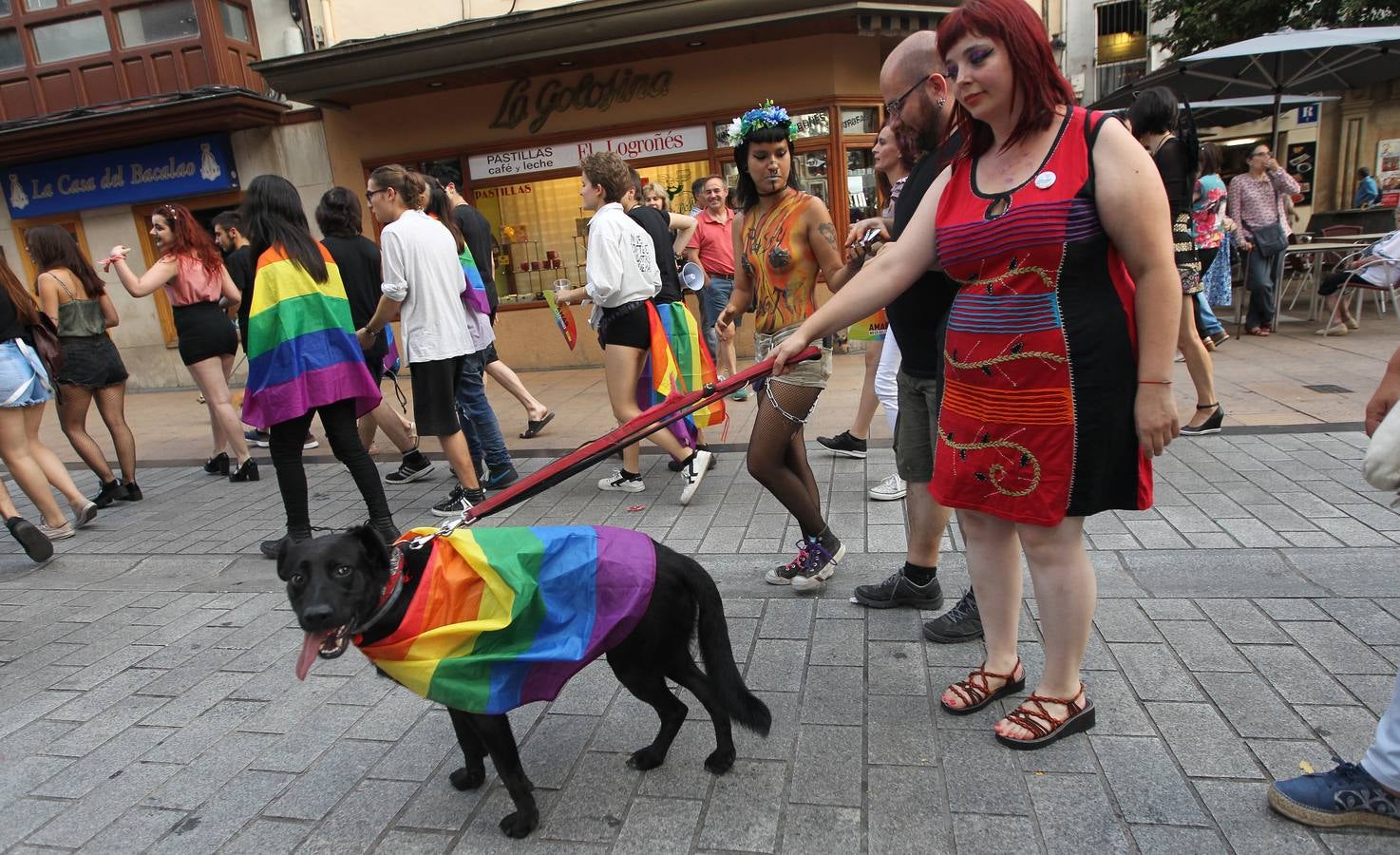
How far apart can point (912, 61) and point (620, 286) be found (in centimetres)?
248

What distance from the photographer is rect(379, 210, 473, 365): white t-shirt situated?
4.75 m

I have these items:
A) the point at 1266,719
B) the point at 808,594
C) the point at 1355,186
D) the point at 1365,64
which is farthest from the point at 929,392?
the point at 1355,186

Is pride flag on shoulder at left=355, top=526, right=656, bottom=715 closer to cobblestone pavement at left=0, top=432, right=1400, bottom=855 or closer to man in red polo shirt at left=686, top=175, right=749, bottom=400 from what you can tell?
cobblestone pavement at left=0, top=432, right=1400, bottom=855

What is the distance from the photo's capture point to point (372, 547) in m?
2.11

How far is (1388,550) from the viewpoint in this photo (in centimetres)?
349

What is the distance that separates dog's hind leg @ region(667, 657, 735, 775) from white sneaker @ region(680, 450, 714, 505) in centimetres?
257

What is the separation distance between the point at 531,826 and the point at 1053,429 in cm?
177

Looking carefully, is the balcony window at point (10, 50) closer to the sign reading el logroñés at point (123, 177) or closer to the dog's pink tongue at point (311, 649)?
the sign reading el logroñés at point (123, 177)

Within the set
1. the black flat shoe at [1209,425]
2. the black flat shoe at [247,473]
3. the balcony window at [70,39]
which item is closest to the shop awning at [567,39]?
the balcony window at [70,39]

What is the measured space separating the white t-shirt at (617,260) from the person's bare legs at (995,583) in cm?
288

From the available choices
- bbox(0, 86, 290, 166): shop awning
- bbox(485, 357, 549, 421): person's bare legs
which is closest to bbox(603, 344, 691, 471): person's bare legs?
bbox(485, 357, 549, 421): person's bare legs

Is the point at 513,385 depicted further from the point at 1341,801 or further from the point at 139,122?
the point at 139,122

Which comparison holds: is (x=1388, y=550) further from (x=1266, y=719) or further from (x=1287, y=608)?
(x=1266, y=719)

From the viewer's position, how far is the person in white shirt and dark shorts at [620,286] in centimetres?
485
